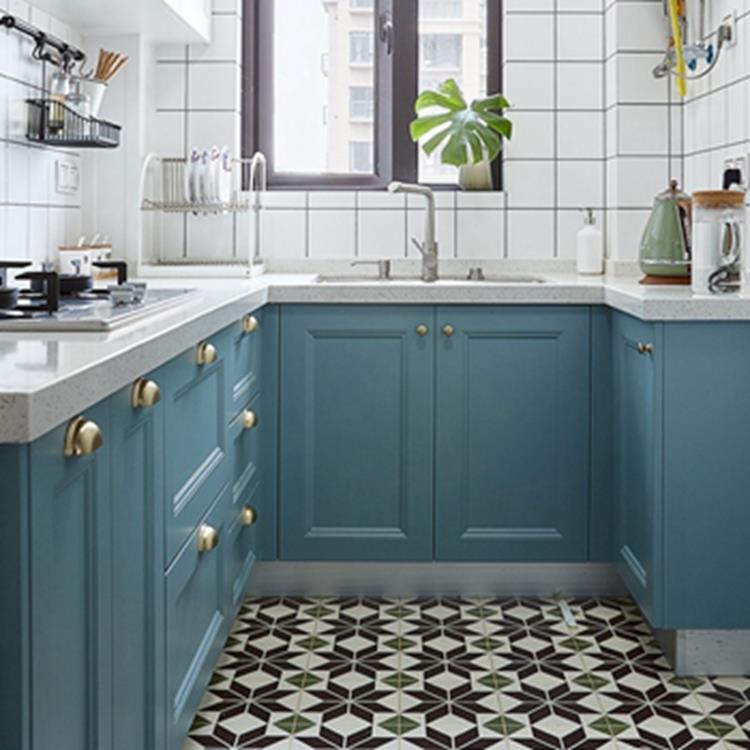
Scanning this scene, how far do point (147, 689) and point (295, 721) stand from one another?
2.36ft

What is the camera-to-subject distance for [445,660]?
2.69 m

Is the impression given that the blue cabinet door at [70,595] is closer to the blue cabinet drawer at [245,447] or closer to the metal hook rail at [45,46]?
the blue cabinet drawer at [245,447]

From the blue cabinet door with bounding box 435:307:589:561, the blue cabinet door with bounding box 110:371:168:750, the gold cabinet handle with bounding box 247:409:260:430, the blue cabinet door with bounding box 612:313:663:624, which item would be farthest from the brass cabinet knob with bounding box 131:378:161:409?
the blue cabinet door with bounding box 435:307:589:561

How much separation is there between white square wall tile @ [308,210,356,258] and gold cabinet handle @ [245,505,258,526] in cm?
108

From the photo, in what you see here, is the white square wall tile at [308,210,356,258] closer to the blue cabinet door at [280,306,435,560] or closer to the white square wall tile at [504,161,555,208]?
the white square wall tile at [504,161,555,208]

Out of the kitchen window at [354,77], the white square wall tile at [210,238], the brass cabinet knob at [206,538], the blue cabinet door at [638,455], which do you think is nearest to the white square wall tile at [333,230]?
the kitchen window at [354,77]

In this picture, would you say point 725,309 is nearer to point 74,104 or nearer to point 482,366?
point 482,366

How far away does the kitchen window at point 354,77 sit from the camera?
3.73 meters

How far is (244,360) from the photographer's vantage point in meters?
2.72

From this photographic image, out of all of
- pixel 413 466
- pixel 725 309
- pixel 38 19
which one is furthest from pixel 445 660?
pixel 38 19

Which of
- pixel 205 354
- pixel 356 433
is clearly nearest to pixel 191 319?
pixel 205 354

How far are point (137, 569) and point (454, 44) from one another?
2.60 meters

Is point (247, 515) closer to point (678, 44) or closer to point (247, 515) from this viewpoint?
point (247, 515)

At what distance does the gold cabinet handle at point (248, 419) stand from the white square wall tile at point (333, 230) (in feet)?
3.12
